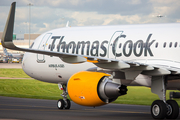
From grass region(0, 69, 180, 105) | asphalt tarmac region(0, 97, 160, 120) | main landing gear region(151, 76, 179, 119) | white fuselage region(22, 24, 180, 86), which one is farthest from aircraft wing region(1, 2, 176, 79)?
grass region(0, 69, 180, 105)

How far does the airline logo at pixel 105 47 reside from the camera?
14.6 metres

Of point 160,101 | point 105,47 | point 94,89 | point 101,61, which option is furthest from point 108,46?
point 101,61

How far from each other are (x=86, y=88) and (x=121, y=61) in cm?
226

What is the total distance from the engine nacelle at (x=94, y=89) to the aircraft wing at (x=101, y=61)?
0.82 meters

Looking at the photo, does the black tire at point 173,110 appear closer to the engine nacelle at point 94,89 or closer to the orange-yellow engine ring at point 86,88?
the engine nacelle at point 94,89

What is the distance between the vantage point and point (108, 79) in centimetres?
1361

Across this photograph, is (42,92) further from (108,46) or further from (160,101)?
(160,101)

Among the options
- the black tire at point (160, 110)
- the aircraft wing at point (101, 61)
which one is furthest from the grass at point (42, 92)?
the aircraft wing at point (101, 61)

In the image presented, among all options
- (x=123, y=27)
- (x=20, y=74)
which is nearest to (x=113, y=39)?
(x=123, y=27)

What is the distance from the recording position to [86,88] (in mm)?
13719

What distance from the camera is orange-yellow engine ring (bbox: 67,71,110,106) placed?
13.5 metres

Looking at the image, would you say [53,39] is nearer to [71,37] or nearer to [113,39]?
[71,37]

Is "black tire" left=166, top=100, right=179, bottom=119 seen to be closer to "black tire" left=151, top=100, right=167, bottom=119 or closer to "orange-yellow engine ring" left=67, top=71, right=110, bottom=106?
"black tire" left=151, top=100, right=167, bottom=119

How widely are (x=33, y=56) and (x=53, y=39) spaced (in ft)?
5.26
